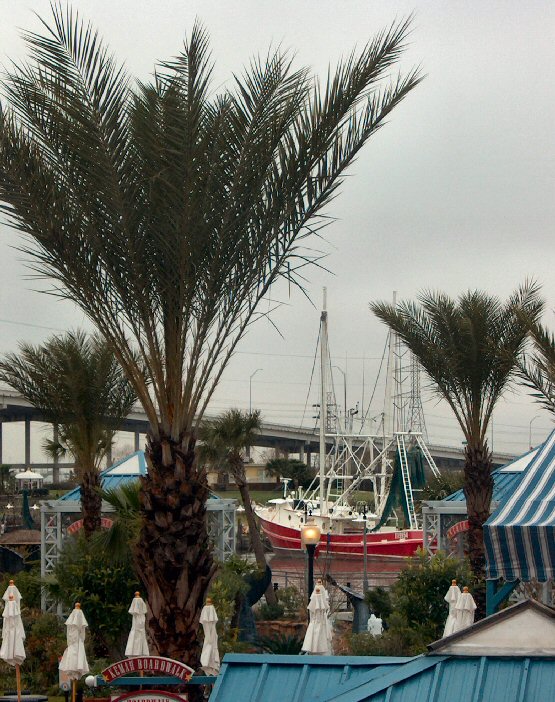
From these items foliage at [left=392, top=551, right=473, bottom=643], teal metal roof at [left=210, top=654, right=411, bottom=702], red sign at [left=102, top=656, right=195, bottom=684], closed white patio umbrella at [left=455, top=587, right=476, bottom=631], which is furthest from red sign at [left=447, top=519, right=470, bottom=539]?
teal metal roof at [left=210, top=654, right=411, bottom=702]

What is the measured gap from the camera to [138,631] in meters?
13.1

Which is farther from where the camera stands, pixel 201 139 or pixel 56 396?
pixel 56 396

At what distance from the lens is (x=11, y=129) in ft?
36.5

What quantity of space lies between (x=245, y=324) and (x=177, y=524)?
2.26m

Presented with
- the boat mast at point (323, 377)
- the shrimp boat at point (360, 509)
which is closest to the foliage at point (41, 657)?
the shrimp boat at point (360, 509)

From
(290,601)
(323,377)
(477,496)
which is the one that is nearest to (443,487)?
(323,377)

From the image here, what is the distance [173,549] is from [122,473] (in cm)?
1884

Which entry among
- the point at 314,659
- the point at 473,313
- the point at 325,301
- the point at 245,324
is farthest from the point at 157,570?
the point at 325,301

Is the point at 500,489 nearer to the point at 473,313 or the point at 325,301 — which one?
the point at 473,313

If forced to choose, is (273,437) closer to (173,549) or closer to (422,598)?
(422,598)

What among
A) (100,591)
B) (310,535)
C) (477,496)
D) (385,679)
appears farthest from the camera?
(477,496)

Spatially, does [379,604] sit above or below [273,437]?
below

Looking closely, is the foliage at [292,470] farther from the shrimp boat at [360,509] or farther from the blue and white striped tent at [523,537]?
the blue and white striped tent at [523,537]

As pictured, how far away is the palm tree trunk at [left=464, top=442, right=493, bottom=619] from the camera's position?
22.1 meters
